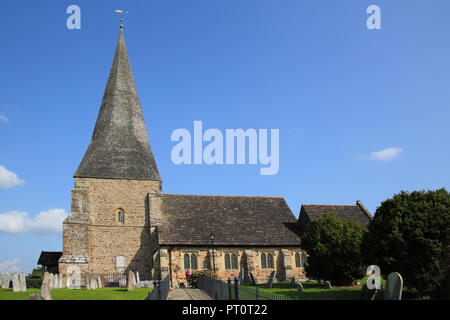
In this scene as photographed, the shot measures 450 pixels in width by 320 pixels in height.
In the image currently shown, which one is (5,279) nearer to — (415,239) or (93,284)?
(93,284)

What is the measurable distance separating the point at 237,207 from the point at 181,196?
571cm

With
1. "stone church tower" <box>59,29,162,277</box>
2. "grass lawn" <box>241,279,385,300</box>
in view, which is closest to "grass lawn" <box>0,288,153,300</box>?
"grass lawn" <box>241,279,385,300</box>

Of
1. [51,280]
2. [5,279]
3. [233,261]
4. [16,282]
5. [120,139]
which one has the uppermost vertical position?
[120,139]

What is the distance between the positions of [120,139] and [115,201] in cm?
633

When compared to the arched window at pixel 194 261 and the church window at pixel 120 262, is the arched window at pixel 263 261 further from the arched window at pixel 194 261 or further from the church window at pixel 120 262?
the church window at pixel 120 262

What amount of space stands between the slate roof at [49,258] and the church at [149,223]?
4.94 meters

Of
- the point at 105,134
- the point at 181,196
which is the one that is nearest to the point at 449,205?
the point at 181,196

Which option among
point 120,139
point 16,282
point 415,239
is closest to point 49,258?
point 120,139

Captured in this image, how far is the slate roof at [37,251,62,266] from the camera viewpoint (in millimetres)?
34719

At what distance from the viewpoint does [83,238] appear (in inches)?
1258

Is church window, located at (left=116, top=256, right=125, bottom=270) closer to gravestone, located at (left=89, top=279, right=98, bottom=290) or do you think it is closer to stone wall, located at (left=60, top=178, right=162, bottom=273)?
stone wall, located at (left=60, top=178, right=162, bottom=273)

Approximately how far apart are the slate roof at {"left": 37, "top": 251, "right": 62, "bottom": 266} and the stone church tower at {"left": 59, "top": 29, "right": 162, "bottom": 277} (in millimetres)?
4895

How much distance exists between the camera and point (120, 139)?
37.5 metres
